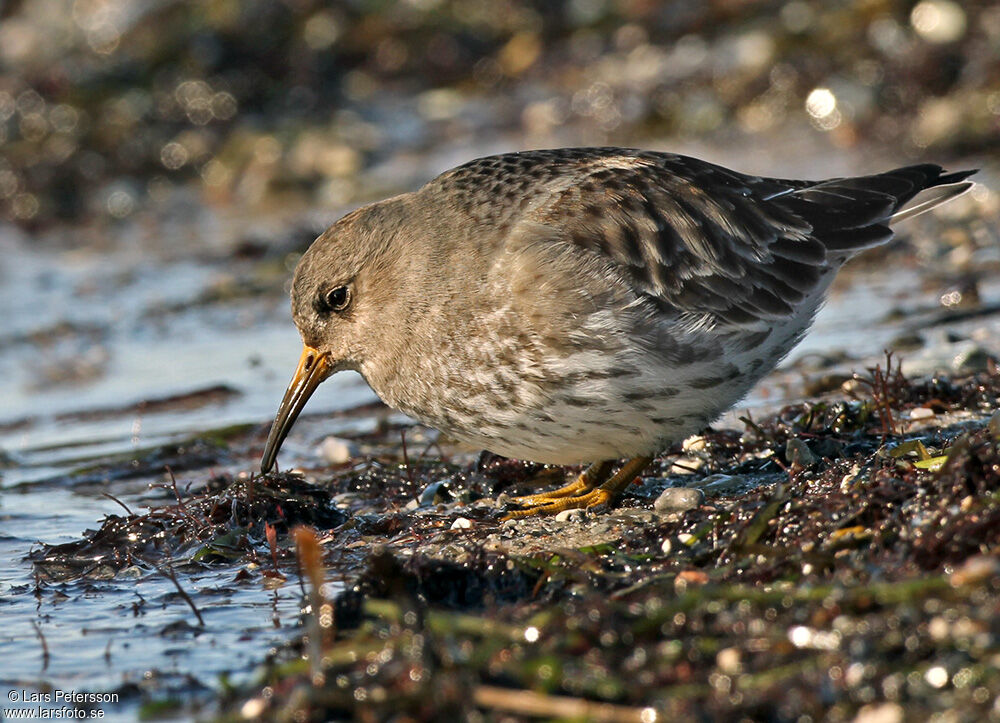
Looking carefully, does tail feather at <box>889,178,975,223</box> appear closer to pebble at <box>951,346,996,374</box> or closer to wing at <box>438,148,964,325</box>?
wing at <box>438,148,964,325</box>

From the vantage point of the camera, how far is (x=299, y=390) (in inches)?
242

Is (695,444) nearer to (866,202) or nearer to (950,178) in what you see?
(866,202)

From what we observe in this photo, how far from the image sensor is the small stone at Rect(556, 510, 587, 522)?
529 cm

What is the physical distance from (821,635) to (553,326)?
213 cm

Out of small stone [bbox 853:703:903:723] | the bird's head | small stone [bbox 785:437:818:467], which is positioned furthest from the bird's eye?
small stone [bbox 853:703:903:723]

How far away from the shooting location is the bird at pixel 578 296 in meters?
5.23

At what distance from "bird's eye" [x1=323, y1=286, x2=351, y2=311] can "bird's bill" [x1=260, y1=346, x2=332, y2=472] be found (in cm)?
24

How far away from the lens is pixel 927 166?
6.58 m

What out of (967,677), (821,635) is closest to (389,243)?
(821,635)

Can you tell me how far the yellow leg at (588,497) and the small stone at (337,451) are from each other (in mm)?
1408

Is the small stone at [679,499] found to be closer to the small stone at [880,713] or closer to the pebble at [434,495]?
the pebble at [434,495]

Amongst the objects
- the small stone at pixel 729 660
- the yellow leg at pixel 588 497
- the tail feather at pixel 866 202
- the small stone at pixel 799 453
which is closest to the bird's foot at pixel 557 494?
the yellow leg at pixel 588 497

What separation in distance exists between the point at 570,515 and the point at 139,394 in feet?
14.7

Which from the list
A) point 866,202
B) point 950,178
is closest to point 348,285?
point 866,202
